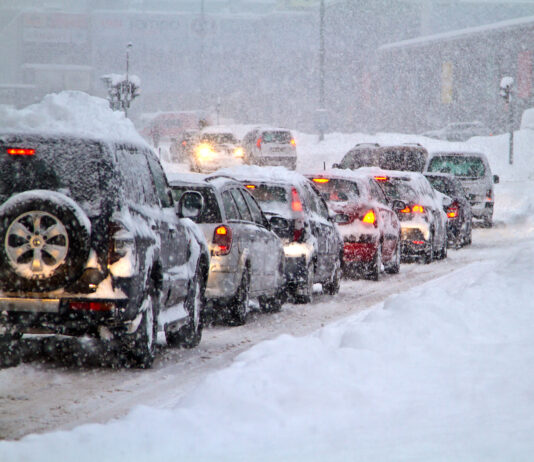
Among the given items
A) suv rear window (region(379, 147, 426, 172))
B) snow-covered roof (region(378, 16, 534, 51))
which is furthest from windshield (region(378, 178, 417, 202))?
snow-covered roof (region(378, 16, 534, 51))

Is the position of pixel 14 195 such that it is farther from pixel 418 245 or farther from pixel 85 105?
pixel 418 245

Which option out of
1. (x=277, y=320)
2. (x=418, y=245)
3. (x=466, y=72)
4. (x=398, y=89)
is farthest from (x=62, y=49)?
(x=277, y=320)

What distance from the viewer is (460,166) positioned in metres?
28.0

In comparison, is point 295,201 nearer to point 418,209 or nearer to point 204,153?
point 418,209

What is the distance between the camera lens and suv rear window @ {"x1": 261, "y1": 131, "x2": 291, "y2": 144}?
4125cm

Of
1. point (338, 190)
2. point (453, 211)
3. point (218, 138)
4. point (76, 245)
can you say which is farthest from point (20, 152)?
point (218, 138)

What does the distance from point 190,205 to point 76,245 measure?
6.65 feet

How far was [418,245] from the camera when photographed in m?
20.1

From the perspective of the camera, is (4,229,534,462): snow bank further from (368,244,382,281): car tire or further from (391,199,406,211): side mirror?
(391,199,406,211): side mirror

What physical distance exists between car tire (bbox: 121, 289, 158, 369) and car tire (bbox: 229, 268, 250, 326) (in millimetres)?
2798

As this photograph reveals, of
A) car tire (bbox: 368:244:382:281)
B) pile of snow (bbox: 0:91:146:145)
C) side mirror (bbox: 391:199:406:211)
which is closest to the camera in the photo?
pile of snow (bbox: 0:91:146:145)

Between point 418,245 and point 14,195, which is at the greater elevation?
point 14,195

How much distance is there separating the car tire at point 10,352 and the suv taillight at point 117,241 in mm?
1086

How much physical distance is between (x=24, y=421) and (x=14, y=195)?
6.14ft
